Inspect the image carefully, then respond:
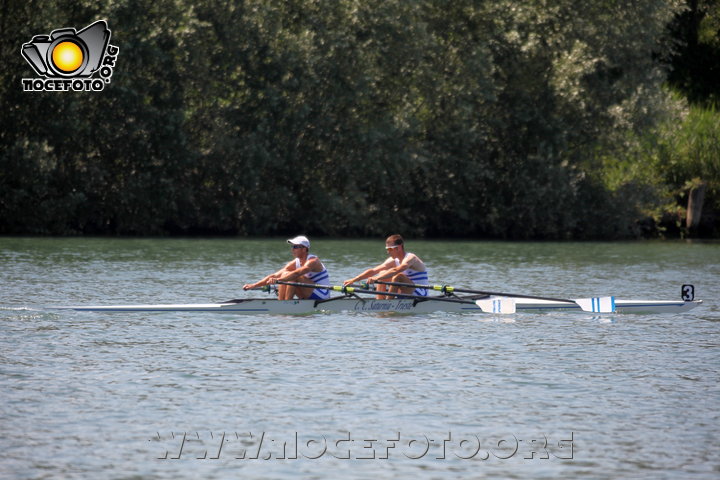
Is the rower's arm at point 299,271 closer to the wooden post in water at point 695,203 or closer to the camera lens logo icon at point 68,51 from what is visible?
the camera lens logo icon at point 68,51

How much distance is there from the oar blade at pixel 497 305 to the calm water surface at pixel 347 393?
0.25 meters

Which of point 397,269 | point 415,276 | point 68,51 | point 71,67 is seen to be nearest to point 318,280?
point 397,269

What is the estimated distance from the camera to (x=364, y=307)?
68.7 ft

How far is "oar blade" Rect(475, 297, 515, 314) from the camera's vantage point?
20.7 metres

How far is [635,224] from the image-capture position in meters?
52.9

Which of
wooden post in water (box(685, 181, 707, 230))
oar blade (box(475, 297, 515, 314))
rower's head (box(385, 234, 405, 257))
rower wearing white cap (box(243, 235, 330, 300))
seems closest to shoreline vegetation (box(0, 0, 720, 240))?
wooden post in water (box(685, 181, 707, 230))

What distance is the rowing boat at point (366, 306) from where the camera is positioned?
2012 centimetres

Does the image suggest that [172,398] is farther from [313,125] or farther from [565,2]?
[565,2]

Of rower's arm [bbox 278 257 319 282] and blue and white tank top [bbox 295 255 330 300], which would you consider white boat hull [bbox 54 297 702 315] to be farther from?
rower's arm [bbox 278 257 319 282]

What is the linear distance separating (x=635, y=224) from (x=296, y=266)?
3487cm

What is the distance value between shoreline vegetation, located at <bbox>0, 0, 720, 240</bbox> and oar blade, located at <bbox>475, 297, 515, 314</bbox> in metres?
27.6

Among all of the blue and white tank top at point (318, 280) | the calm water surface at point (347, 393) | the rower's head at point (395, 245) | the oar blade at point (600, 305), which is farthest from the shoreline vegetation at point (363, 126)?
the oar blade at point (600, 305)

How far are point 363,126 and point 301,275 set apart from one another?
30.2 meters

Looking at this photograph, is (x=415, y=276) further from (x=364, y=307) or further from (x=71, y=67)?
(x=71, y=67)
